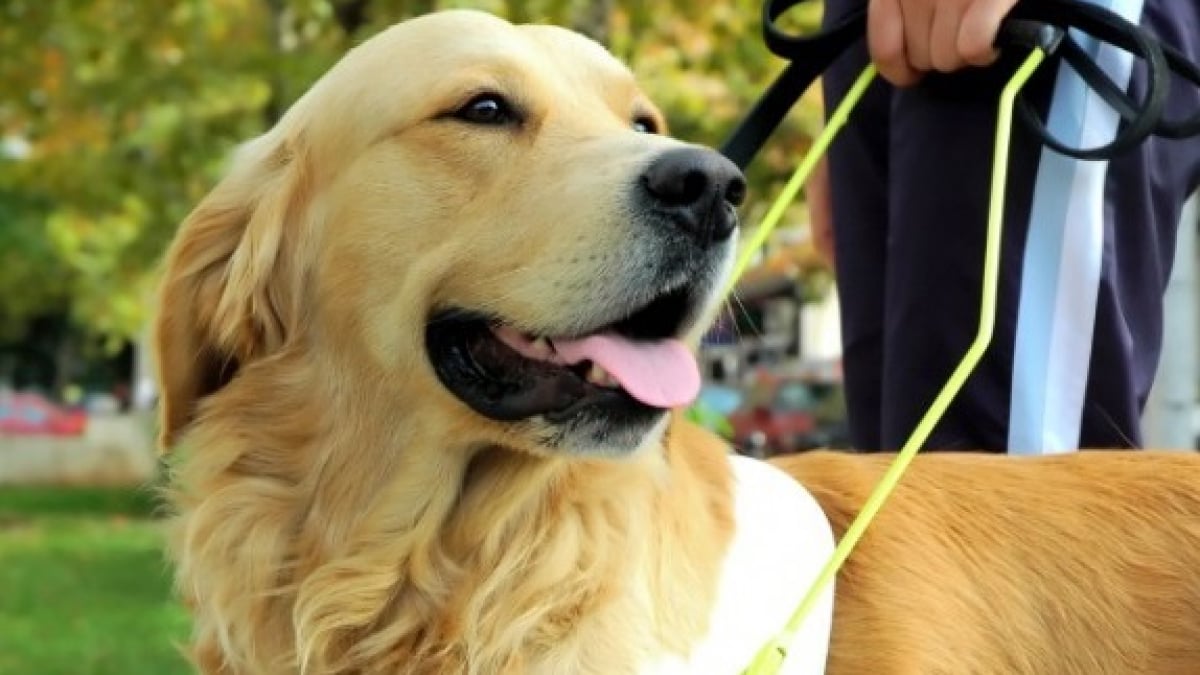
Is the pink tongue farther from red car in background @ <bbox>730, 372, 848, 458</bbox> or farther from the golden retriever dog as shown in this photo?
red car in background @ <bbox>730, 372, 848, 458</bbox>

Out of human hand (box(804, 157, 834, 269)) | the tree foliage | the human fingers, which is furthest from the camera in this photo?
the tree foliage

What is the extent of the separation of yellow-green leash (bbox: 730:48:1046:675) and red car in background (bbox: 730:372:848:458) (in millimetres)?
17970

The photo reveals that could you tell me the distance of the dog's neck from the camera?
9.03ft

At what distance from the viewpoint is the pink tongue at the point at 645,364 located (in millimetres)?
2713

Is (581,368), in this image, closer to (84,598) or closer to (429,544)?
(429,544)

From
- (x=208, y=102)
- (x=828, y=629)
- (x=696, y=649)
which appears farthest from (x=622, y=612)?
(x=208, y=102)

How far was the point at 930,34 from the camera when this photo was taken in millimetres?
3184

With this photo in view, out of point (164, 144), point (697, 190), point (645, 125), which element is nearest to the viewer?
point (697, 190)

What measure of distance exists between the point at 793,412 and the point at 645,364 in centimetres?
2208

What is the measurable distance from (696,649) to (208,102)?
14.6 meters

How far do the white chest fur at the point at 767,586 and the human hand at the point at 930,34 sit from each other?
35.2 inches

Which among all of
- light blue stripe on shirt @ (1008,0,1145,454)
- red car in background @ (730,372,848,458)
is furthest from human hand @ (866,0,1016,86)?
red car in background @ (730,372,848,458)

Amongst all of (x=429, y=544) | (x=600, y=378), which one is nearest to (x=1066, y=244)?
(x=600, y=378)

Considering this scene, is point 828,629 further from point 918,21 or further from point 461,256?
point 918,21
